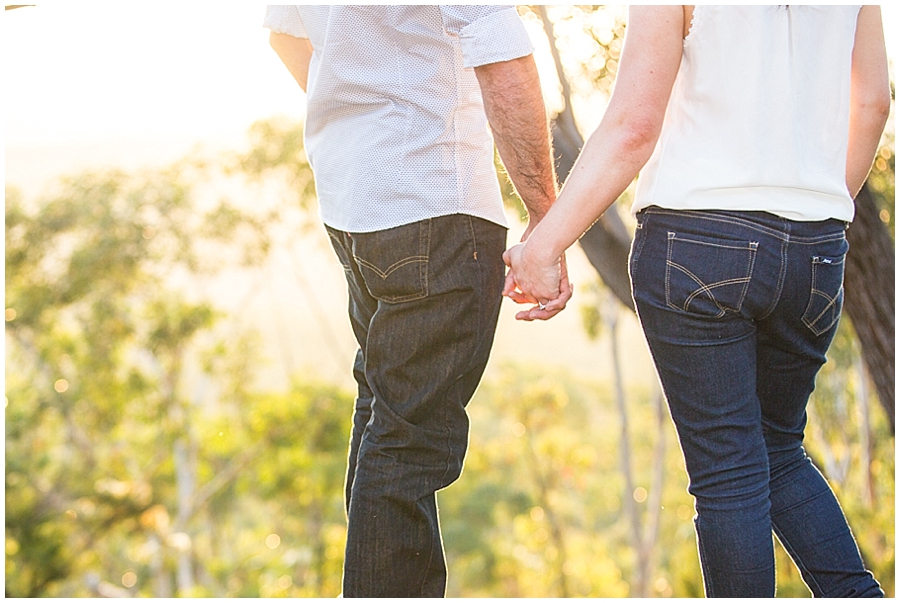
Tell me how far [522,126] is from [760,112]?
38cm

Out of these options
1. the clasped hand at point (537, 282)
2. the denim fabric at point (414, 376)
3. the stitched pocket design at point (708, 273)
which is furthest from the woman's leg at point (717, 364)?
the denim fabric at point (414, 376)

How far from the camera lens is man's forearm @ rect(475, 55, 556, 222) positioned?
54.4 inches

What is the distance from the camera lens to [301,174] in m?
10.1

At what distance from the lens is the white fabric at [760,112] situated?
1.22 m

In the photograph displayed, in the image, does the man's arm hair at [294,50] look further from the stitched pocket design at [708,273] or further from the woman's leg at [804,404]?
the woman's leg at [804,404]

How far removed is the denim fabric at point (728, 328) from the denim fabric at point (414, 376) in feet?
0.94

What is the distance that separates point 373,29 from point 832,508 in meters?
1.09

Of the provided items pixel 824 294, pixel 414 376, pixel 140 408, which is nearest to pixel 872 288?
pixel 824 294

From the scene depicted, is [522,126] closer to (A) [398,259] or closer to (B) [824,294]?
(A) [398,259]

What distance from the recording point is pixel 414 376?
143 centimetres

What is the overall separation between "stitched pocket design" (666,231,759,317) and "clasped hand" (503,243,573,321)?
211mm

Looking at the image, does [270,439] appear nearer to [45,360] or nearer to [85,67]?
[45,360]

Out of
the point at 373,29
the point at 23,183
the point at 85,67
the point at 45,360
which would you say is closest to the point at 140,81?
the point at 85,67

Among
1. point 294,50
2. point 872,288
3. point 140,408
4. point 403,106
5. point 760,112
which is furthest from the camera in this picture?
point 140,408
